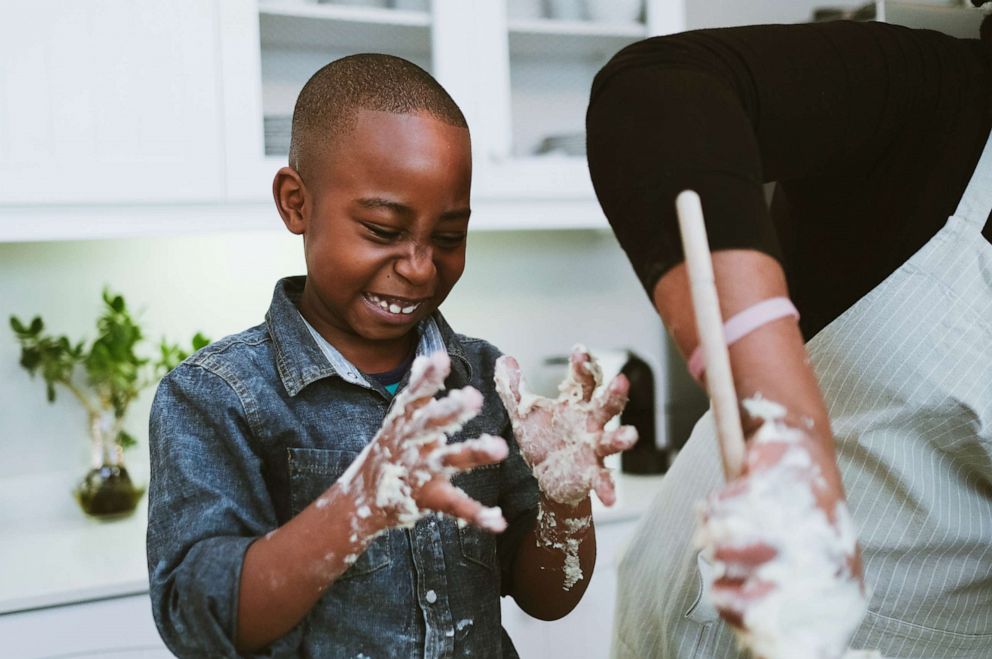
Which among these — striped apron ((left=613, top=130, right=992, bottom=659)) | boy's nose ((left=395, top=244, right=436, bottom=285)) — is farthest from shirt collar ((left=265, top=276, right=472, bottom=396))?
striped apron ((left=613, top=130, right=992, bottom=659))

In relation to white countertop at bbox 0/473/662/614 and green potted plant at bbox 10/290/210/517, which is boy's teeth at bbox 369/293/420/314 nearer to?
white countertop at bbox 0/473/662/614

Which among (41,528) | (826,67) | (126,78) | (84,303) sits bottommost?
(41,528)

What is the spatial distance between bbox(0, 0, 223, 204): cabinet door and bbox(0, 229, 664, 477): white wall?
0.29 metres

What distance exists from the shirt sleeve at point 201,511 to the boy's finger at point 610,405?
0.29 metres

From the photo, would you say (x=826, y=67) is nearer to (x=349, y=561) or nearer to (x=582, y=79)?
(x=349, y=561)

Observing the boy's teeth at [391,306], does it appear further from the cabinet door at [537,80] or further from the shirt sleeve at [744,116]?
the cabinet door at [537,80]

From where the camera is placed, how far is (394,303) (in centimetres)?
85

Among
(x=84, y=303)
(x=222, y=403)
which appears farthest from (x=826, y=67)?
(x=84, y=303)

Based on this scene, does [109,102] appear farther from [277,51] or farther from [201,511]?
[201,511]

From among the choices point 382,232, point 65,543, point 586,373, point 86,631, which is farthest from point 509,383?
point 65,543

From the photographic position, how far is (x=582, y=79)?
2035mm

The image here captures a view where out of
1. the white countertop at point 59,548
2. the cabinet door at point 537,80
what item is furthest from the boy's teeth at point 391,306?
the cabinet door at point 537,80

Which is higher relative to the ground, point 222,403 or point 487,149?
point 487,149

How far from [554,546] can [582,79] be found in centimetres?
139
